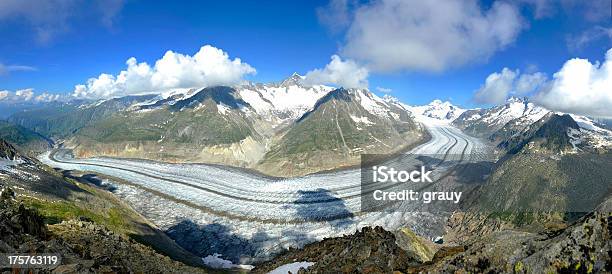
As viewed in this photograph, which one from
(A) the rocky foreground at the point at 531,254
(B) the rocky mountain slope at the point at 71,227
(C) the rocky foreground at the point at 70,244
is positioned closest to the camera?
(A) the rocky foreground at the point at 531,254

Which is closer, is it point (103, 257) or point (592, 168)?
point (103, 257)

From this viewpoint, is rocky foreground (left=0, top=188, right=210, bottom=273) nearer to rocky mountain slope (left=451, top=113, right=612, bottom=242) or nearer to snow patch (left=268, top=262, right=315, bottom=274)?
snow patch (left=268, top=262, right=315, bottom=274)

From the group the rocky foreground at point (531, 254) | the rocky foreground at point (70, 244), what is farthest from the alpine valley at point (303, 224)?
the rocky foreground at point (70, 244)

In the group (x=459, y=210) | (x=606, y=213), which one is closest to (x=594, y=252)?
(x=606, y=213)

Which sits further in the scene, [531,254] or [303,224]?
[303,224]

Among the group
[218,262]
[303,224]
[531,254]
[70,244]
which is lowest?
[218,262]

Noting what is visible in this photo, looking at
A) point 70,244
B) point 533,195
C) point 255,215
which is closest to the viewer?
point 70,244

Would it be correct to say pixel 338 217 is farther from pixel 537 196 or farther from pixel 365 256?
pixel 365 256

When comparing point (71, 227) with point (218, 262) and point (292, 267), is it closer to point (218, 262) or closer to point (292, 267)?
point (292, 267)

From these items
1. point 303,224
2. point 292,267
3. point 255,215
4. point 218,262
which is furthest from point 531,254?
point 255,215

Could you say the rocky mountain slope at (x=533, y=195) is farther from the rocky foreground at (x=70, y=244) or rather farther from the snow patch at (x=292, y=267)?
the rocky foreground at (x=70, y=244)

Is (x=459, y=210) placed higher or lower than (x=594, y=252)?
lower
